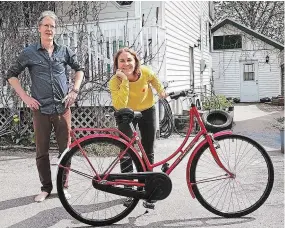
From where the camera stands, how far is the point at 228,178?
372cm

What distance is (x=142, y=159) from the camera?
12.0 ft

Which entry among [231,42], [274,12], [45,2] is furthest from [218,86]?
[45,2]

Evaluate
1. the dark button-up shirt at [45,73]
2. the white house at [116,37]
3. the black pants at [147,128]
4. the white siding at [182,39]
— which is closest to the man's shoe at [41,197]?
the dark button-up shirt at [45,73]

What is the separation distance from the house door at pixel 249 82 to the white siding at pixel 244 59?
0.66 ft

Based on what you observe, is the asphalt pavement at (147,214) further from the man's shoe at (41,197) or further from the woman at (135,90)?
the woman at (135,90)

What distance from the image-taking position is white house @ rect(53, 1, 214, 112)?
7.98 m

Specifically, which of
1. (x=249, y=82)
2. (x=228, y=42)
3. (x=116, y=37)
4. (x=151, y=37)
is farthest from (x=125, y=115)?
(x=228, y=42)

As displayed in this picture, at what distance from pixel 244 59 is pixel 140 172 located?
22.1 m

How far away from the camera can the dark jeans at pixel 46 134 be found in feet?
13.5

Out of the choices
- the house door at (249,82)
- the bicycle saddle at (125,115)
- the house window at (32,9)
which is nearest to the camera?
the bicycle saddle at (125,115)

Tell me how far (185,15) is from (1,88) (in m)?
7.93

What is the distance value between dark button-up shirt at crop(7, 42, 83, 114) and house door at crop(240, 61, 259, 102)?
21191 mm

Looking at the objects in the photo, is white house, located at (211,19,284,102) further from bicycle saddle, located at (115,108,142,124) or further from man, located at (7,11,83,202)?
bicycle saddle, located at (115,108,142,124)

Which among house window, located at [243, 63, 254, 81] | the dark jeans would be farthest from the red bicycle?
house window, located at [243, 63, 254, 81]
